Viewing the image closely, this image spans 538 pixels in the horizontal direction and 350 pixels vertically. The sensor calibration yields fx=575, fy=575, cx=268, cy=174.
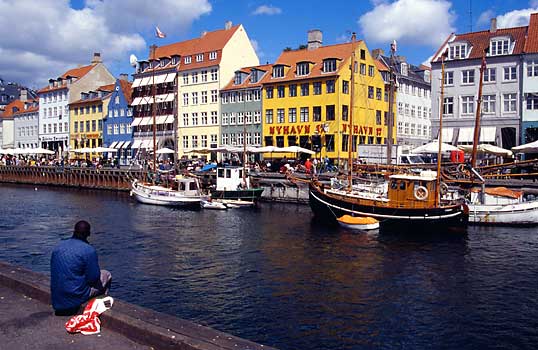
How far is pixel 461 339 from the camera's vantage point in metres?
15.7

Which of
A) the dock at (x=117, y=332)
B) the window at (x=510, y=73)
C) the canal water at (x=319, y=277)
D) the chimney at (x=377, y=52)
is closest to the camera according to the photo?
the dock at (x=117, y=332)

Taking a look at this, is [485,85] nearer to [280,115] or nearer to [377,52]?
[377,52]

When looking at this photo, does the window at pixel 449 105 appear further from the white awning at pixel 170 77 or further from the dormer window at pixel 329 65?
the white awning at pixel 170 77

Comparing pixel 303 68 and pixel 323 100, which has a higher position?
pixel 303 68

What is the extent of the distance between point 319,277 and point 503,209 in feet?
64.4

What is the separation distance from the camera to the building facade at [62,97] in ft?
334

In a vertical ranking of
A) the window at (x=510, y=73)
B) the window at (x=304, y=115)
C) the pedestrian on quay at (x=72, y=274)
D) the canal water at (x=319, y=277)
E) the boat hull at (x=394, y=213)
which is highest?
the window at (x=510, y=73)

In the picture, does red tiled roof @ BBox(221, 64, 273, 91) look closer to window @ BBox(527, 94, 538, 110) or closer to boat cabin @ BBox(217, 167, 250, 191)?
boat cabin @ BBox(217, 167, 250, 191)

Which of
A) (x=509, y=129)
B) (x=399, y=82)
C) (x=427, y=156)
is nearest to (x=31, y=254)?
(x=427, y=156)

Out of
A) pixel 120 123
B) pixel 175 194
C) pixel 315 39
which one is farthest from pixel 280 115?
pixel 120 123

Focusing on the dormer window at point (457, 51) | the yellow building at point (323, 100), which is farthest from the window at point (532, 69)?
the yellow building at point (323, 100)

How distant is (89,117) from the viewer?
98.1 meters

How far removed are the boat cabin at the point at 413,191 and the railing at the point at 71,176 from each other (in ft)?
119

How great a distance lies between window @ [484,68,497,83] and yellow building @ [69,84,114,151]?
61.9 meters
